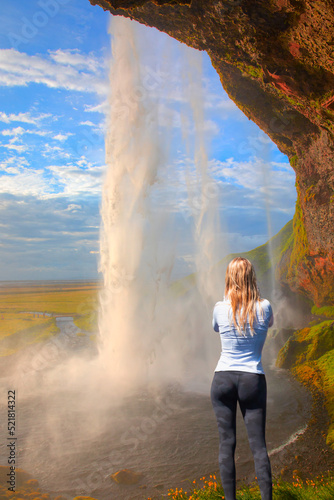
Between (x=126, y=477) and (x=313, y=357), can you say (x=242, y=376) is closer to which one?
(x=126, y=477)

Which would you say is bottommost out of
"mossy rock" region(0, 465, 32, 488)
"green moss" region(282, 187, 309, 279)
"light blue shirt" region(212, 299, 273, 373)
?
"mossy rock" region(0, 465, 32, 488)

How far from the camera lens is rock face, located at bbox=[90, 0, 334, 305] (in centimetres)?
880

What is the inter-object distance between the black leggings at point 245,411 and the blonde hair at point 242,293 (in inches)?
22.6

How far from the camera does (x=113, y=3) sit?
9.94 m

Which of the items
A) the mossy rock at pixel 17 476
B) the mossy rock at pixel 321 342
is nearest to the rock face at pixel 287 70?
the mossy rock at pixel 321 342

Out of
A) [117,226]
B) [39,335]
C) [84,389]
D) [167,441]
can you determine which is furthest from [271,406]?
[39,335]

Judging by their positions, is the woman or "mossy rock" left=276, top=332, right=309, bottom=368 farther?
"mossy rock" left=276, top=332, right=309, bottom=368

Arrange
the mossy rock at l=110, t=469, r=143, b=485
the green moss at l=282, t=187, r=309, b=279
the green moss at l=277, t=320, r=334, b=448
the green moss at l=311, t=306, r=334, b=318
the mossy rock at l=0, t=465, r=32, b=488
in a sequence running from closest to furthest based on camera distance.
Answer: the mossy rock at l=0, t=465, r=32, b=488
the mossy rock at l=110, t=469, r=143, b=485
the green moss at l=277, t=320, r=334, b=448
the green moss at l=282, t=187, r=309, b=279
the green moss at l=311, t=306, r=334, b=318

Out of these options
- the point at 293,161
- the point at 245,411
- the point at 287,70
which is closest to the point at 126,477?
the point at 245,411

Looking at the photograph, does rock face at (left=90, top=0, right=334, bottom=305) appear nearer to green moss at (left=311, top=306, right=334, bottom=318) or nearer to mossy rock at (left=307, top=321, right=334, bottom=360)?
green moss at (left=311, top=306, right=334, bottom=318)

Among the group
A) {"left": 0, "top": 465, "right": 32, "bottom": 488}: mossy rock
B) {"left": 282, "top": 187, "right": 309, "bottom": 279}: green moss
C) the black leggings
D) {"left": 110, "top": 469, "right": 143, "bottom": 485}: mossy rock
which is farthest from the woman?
{"left": 282, "top": 187, "right": 309, "bottom": 279}: green moss

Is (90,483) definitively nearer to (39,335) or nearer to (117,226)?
(117,226)

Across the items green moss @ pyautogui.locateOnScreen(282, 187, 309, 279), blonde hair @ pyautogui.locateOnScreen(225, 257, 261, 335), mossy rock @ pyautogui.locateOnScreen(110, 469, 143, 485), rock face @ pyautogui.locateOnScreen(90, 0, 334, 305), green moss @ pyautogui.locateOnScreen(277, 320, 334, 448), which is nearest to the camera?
blonde hair @ pyautogui.locateOnScreen(225, 257, 261, 335)

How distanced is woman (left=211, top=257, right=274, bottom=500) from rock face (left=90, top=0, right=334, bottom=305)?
7.78m
